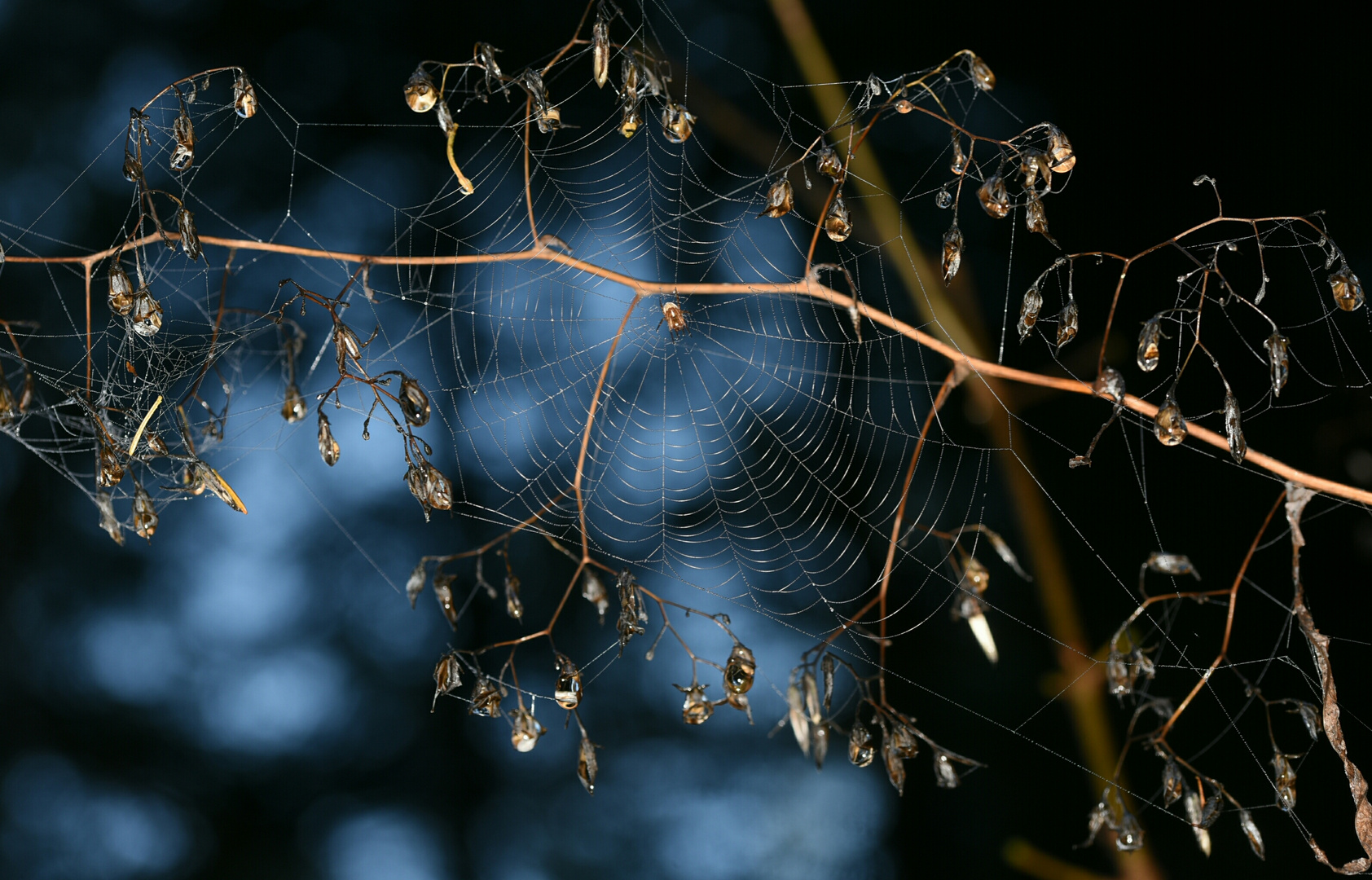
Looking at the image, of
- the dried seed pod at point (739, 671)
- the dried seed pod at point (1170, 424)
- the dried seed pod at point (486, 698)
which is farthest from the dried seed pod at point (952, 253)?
the dried seed pod at point (486, 698)

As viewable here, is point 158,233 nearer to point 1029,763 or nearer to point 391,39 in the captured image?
point 391,39

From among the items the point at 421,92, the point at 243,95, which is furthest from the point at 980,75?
the point at 243,95

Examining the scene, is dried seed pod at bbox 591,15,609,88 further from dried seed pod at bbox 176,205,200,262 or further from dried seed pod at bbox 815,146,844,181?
dried seed pod at bbox 176,205,200,262

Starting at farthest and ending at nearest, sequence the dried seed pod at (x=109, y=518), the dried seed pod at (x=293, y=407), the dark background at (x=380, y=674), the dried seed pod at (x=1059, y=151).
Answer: the dark background at (x=380, y=674), the dried seed pod at (x=293, y=407), the dried seed pod at (x=109, y=518), the dried seed pod at (x=1059, y=151)

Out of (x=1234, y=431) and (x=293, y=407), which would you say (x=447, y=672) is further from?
(x=1234, y=431)

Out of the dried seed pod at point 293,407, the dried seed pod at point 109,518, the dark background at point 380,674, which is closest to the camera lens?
the dried seed pod at point 109,518

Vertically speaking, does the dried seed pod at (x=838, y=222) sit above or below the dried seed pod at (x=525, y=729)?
above

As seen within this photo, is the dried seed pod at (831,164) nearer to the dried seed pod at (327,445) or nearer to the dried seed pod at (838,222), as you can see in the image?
the dried seed pod at (838,222)

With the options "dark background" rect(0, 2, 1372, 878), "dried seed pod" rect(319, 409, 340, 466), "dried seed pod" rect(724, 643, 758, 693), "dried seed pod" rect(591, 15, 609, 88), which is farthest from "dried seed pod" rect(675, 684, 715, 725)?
"dark background" rect(0, 2, 1372, 878)

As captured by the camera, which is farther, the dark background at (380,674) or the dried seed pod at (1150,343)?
the dark background at (380,674)
